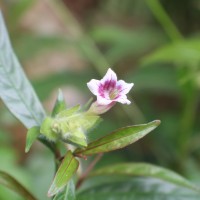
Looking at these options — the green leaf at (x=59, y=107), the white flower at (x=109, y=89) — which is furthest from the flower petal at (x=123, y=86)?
the green leaf at (x=59, y=107)

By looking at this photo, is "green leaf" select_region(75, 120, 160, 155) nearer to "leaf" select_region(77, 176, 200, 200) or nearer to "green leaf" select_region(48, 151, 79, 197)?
"green leaf" select_region(48, 151, 79, 197)

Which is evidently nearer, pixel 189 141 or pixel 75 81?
pixel 189 141

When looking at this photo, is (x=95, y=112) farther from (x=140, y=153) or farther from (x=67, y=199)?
(x=140, y=153)

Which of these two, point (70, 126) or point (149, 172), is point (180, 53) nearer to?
point (149, 172)

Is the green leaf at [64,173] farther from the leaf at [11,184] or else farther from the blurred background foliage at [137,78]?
the blurred background foliage at [137,78]

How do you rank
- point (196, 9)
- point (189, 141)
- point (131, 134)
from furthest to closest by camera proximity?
1. point (196, 9)
2. point (189, 141)
3. point (131, 134)

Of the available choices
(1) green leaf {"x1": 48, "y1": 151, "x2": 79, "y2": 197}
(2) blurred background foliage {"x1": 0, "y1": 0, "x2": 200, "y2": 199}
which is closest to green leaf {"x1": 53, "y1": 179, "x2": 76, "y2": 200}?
(1) green leaf {"x1": 48, "y1": 151, "x2": 79, "y2": 197}

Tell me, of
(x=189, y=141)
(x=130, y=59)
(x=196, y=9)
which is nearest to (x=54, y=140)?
(x=189, y=141)
